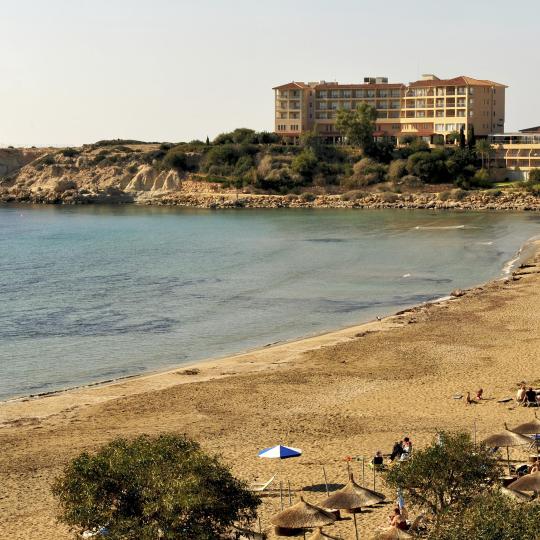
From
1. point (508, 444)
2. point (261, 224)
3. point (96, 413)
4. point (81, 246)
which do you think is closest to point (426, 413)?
point (508, 444)

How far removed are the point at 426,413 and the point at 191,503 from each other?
13.4 meters

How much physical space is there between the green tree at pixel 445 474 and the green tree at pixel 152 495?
8.88ft

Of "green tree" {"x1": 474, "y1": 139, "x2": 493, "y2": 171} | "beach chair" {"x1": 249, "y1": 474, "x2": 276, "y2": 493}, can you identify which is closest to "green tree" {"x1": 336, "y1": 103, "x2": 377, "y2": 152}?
"green tree" {"x1": 474, "y1": 139, "x2": 493, "y2": 171}

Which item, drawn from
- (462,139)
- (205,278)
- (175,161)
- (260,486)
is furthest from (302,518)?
(175,161)

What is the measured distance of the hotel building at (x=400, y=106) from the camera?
121 metres

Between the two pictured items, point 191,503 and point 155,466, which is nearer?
point 191,503

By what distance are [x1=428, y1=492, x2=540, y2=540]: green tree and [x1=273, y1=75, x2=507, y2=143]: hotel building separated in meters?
111

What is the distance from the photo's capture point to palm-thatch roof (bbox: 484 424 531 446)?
66.2 feet

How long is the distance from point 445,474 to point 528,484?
8.76 ft

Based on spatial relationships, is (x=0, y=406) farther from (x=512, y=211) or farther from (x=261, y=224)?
(x=512, y=211)

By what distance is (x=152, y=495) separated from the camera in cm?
1413

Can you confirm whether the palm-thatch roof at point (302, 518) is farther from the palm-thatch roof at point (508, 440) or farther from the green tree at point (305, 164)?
the green tree at point (305, 164)

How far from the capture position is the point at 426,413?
85.0 feet

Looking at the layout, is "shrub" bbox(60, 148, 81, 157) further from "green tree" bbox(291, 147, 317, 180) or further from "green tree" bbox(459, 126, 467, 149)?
"green tree" bbox(459, 126, 467, 149)
